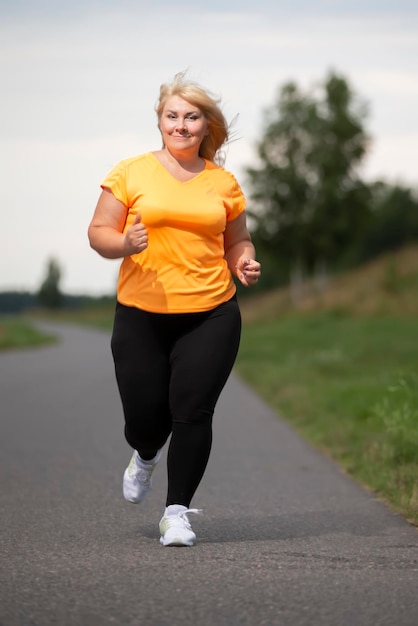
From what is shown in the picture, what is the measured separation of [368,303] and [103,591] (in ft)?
127

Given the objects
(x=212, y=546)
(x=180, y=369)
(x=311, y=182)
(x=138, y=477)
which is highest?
(x=311, y=182)

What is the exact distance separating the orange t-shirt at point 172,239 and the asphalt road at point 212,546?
1.11m

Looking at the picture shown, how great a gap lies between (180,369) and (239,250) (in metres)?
0.67

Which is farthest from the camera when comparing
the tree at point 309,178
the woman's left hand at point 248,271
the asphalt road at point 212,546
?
the tree at point 309,178

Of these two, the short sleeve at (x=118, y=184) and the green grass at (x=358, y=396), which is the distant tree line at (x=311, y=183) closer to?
the green grass at (x=358, y=396)

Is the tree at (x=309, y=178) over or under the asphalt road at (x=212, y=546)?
over

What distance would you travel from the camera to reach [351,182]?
61094 millimetres

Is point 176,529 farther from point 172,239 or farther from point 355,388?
point 355,388

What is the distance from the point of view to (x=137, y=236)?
4.75 m

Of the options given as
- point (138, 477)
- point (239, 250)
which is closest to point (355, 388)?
point (138, 477)

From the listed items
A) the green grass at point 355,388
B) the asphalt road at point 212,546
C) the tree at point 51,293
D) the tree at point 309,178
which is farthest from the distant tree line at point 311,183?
the tree at point 51,293

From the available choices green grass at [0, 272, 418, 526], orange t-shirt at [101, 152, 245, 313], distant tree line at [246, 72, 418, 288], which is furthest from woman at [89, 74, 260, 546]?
distant tree line at [246, 72, 418, 288]

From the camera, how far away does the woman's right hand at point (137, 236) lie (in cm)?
475

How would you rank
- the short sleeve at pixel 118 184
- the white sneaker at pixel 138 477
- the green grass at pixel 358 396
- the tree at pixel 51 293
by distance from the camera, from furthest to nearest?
the tree at pixel 51 293 → the green grass at pixel 358 396 → the white sneaker at pixel 138 477 → the short sleeve at pixel 118 184
